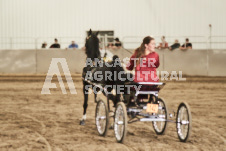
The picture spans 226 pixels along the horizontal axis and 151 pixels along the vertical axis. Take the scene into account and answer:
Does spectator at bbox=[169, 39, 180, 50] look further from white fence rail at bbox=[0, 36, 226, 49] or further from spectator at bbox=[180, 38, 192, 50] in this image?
white fence rail at bbox=[0, 36, 226, 49]

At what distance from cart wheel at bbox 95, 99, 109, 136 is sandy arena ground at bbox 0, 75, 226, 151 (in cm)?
13

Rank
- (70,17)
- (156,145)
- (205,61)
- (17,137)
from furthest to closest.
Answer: (70,17)
(205,61)
(17,137)
(156,145)

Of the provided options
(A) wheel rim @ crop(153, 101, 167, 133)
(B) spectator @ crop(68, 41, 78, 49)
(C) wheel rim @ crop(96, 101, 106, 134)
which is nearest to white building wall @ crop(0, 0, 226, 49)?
(B) spectator @ crop(68, 41, 78, 49)

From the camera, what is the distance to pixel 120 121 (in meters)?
6.91

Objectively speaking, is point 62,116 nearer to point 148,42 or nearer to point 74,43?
point 148,42

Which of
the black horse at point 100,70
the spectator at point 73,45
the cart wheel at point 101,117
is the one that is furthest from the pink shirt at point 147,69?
the spectator at point 73,45

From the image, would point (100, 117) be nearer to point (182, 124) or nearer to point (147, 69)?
point (147, 69)

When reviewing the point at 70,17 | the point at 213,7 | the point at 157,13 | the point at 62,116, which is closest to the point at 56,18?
the point at 70,17

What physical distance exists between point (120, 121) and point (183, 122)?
103 cm

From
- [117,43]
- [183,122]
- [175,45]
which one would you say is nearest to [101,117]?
[183,122]

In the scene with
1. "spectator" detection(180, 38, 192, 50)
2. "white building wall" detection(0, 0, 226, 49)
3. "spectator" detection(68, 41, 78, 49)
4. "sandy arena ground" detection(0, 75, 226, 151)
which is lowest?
"sandy arena ground" detection(0, 75, 226, 151)

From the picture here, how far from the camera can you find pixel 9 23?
85.7 ft

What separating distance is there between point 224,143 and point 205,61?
15481 millimetres

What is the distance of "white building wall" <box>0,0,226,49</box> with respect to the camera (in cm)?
2411
